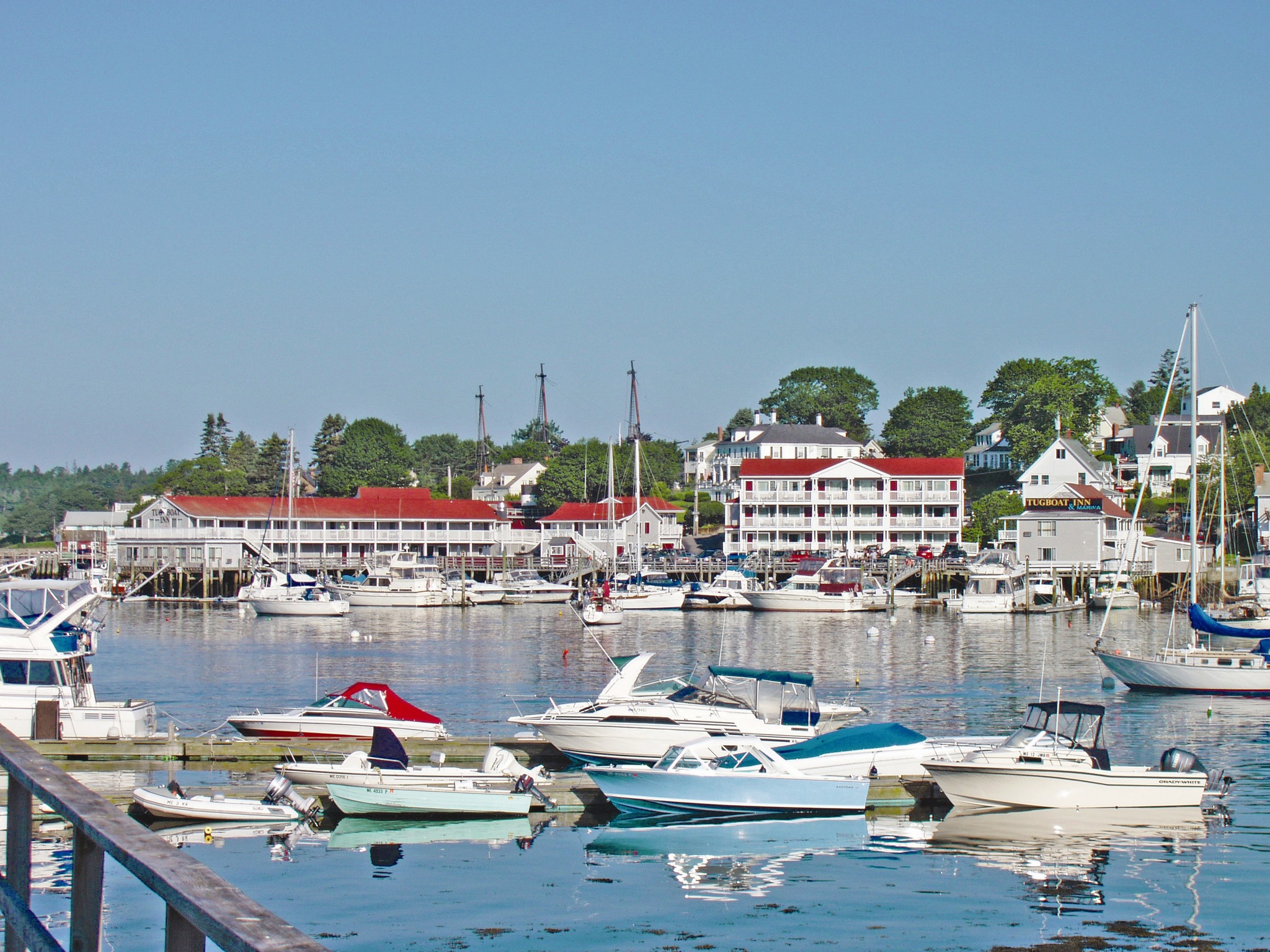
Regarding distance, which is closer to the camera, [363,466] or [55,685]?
[55,685]

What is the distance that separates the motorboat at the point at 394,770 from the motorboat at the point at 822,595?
203 ft

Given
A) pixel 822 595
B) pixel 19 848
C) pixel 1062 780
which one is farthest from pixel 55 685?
pixel 822 595

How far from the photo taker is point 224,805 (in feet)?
80.3

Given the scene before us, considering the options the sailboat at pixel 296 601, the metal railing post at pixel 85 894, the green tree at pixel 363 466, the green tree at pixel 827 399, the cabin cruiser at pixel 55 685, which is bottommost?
the sailboat at pixel 296 601

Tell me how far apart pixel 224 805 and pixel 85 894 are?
22067 millimetres

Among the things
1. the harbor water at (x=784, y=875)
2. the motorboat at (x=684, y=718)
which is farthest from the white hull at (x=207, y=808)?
the motorboat at (x=684, y=718)

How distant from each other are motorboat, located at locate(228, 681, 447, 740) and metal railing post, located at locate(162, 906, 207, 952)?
91.6 ft

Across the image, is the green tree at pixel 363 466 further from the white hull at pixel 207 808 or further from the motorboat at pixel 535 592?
the white hull at pixel 207 808

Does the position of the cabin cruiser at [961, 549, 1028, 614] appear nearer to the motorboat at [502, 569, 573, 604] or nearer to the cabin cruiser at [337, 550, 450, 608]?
the motorboat at [502, 569, 573, 604]

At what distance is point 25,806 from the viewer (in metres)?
4.29

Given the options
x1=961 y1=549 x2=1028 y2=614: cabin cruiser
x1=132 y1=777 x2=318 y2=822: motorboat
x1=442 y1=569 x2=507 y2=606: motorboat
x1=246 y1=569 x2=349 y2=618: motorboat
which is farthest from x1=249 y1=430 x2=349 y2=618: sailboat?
x1=132 y1=777 x2=318 y2=822: motorboat

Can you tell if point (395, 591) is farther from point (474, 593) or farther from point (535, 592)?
point (535, 592)

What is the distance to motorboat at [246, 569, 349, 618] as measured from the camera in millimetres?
85500

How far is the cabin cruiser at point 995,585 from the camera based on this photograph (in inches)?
3378
